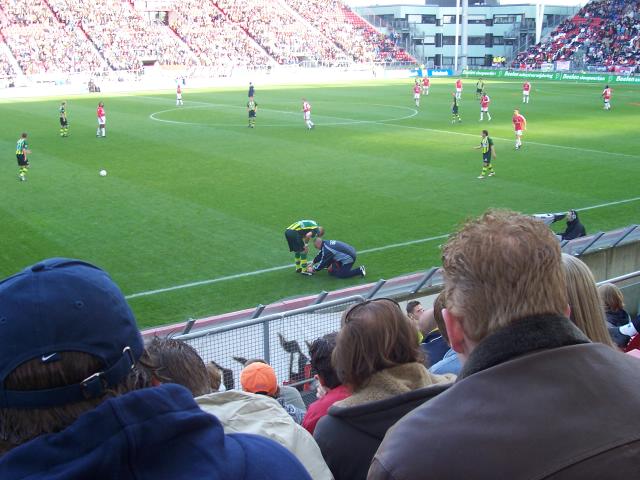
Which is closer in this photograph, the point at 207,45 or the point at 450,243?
the point at 450,243

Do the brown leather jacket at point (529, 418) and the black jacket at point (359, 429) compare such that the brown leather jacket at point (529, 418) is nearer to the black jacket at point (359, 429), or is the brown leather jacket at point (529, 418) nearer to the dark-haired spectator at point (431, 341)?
the black jacket at point (359, 429)

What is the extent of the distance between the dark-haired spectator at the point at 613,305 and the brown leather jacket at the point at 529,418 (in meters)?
4.57

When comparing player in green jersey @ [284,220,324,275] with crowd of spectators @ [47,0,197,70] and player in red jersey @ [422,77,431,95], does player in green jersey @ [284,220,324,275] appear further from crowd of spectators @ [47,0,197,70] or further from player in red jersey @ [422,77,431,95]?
crowd of spectators @ [47,0,197,70]

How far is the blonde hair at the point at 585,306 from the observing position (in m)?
2.90

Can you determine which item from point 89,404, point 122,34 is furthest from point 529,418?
point 122,34

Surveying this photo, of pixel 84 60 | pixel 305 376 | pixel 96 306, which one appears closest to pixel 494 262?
pixel 96 306

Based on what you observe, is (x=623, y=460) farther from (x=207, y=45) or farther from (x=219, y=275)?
(x=207, y=45)

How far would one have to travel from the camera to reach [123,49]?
204 feet

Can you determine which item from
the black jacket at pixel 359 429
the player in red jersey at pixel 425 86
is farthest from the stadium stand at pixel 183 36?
the black jacket at pixel 359 429

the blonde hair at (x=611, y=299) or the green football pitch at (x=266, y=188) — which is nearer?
the blonde hair at (x=611, y=299)

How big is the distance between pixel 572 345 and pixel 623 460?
35 cm

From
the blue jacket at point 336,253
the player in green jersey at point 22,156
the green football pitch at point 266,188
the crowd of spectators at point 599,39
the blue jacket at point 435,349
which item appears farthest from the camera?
the crowd of spectators at point 599,39

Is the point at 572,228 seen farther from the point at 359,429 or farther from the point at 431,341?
the point at 359,429

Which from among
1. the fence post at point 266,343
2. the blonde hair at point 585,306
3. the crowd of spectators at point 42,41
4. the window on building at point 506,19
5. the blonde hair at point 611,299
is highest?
the window on building at point 506,19
